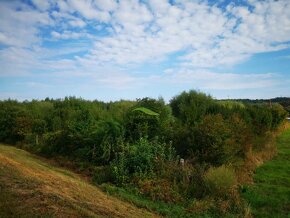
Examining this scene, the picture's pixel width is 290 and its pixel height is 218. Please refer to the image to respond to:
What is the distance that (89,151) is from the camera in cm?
1452

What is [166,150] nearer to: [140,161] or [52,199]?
[140,161]

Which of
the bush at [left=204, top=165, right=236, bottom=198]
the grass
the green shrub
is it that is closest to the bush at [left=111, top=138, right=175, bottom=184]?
the green shrub

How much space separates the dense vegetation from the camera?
1045 cm

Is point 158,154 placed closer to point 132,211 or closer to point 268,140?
point 132,211

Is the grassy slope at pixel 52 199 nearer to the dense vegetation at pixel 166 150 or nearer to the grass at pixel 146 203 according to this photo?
the grass at pixel 146 203

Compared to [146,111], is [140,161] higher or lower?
lower

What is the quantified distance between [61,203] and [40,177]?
3094mm

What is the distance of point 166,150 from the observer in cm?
1343

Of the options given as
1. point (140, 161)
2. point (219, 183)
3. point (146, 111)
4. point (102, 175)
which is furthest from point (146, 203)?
point (146, 111)

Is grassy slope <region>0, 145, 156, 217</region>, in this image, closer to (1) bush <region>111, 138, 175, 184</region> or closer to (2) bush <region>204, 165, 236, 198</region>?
(1) bush <region>111, 138, 175, 184</region>

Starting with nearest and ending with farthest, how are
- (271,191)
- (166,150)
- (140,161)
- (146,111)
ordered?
(271,191)
(140,161)
(166,150)
(146,111)

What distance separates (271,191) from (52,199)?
23.9 feet

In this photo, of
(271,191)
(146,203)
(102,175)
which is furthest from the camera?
(102,175)

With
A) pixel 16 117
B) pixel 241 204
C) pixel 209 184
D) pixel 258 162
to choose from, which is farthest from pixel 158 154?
pixel 16 117
